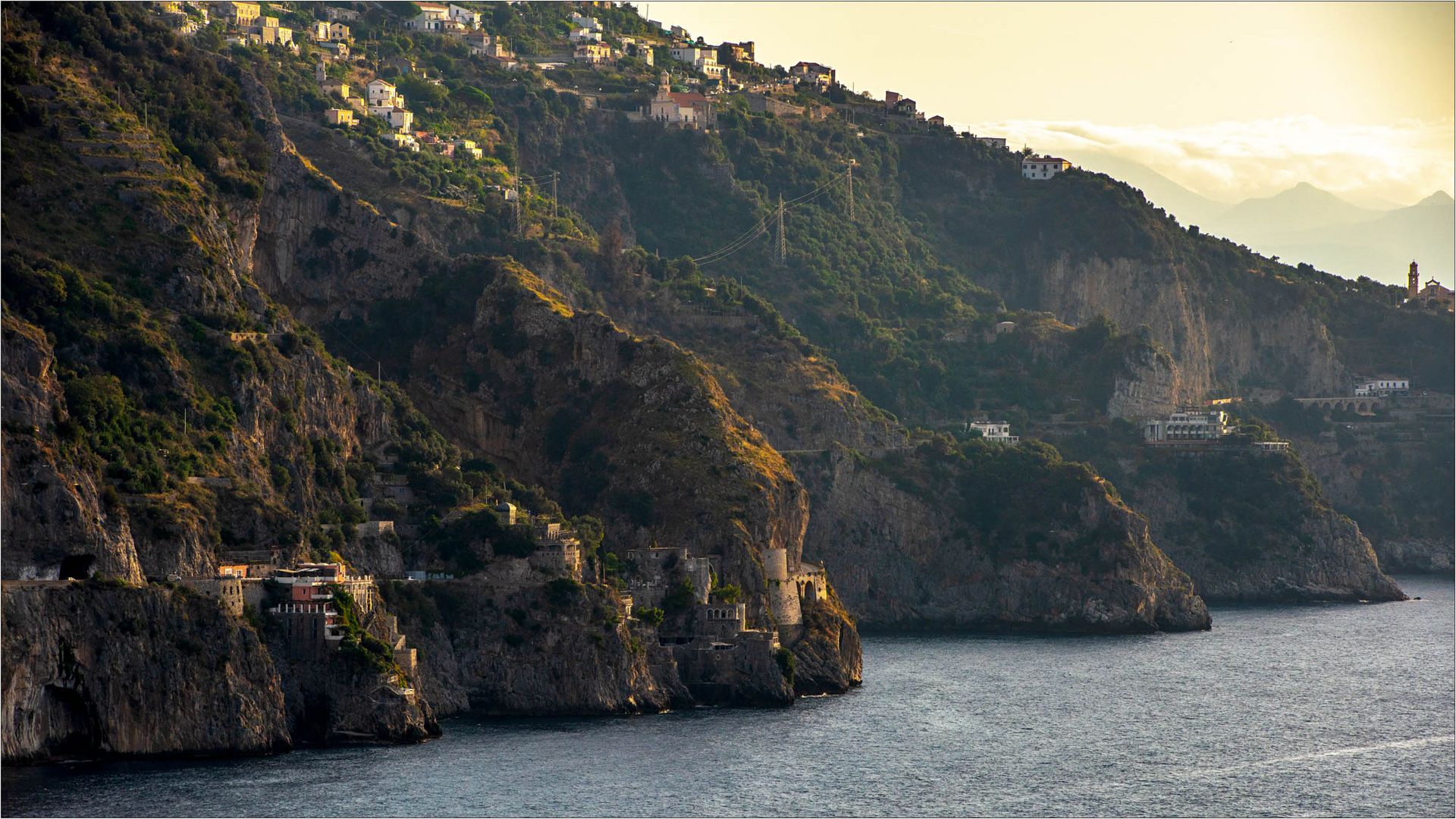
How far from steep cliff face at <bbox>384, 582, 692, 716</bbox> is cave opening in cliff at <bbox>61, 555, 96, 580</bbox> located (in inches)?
773

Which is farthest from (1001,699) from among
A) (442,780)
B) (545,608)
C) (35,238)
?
(35,238)

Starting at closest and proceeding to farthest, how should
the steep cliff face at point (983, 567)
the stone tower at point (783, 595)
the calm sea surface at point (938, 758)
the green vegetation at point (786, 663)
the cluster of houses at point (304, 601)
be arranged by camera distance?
the calm sea surface at point (938, 758)
the cluster of houses at point (304, 601)
the green vegetation at point (786, 663)
the stone tower at point (783, 595)
the steep cliff face at point (983, 567)

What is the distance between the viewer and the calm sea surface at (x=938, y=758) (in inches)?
4771

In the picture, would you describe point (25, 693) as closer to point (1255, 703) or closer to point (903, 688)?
point (903, 688)

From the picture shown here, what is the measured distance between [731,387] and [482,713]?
2264 inches

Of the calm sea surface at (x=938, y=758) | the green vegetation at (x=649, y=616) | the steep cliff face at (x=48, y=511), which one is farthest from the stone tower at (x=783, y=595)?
the steep cliff face at (x=48, y=511)

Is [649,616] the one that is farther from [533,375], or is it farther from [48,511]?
[48,511]

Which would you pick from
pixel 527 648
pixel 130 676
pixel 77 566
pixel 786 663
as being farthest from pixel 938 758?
pixel 77 566

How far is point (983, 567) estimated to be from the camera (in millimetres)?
196750

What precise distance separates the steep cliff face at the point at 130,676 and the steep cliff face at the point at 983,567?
230 ft

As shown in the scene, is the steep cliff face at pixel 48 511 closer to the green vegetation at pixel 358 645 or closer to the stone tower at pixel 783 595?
the green vegetation at pixel 358 645

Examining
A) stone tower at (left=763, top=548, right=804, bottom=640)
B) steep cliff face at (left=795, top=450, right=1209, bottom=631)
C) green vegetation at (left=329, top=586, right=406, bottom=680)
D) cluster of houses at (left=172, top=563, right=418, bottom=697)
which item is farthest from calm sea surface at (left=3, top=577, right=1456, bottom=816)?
steep cliff face at (left=795, top=450, right=1209, bottom=631)

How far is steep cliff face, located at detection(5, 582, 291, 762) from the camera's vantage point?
120875 millimetres

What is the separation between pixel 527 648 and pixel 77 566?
25797mm
